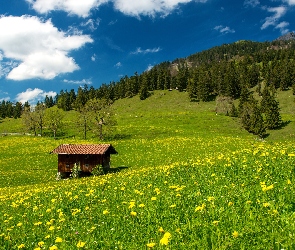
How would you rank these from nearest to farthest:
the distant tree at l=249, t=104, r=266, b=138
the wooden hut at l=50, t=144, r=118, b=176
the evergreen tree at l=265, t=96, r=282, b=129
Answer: the wooden hut at l=50, t=144, r=118, b=176
the distant tree at l=249, t=104, r=266, b=138
the evergreen tree at l=265, t=96, r=282, b=129

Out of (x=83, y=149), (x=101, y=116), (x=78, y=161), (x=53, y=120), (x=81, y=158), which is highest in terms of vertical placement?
(x=101, y=116)

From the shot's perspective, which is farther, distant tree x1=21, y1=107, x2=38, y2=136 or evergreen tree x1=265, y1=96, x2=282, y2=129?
distant tree x1=21, y1=107, x2=38, y2=136

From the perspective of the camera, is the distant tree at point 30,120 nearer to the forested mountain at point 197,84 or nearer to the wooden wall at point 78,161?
the forested mountain at point 197,84

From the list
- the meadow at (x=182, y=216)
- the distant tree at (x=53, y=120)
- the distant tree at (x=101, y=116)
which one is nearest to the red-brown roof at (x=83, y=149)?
the meadow at (x=182, y=216)

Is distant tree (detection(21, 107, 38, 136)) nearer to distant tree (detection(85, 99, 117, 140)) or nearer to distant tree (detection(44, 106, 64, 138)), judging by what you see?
distant tree (detection(44, 106, 64, 138))

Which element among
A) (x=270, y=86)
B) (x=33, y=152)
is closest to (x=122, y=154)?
(x=33, y=152)

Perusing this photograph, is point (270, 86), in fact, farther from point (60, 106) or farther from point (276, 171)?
point (276, 171)

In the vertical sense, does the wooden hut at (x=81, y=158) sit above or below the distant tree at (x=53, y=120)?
below

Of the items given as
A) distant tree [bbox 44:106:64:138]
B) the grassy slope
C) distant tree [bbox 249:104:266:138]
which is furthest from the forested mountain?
distant tree [bbox 249:104:266:138]

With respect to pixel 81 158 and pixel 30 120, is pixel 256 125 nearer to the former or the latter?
pixel 81 158

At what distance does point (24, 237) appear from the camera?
7355 millimetres

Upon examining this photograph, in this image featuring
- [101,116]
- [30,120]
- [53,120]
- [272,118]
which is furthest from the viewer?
[30,120]

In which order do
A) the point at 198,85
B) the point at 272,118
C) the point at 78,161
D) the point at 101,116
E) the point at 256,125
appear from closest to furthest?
the point at 78,161, the point at 101,116, the point at 256,125, the point at 272,118, the point at 198,85

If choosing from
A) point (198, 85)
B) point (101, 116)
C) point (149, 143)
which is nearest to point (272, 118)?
point (149, 143)
